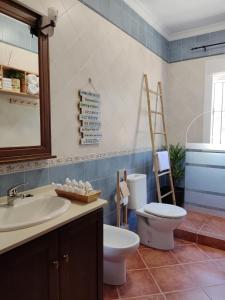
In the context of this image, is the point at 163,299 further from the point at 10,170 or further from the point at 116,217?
the point at 10,170

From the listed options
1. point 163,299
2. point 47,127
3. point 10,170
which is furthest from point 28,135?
point 163,299

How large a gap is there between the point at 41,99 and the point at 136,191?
1.39 m

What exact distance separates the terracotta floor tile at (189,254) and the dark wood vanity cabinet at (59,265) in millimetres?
1141

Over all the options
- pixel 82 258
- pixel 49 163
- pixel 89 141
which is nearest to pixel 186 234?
pixel 89 141

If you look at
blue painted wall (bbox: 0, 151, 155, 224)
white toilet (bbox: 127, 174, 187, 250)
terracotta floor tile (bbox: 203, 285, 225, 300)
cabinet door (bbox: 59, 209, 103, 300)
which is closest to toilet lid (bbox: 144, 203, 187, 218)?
white toilet (bbox: 127, 174, 187, 250)

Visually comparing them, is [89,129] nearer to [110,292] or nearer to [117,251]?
[117,251]

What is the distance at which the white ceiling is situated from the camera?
2.64 m

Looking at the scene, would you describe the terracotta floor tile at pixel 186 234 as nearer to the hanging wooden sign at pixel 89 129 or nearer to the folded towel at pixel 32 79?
the hanging wooden sign at pixel 89 129

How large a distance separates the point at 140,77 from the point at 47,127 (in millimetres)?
1612

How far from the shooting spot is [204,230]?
270 cm

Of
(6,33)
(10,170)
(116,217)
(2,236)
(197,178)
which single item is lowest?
(116,217)

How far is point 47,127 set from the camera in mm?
1653

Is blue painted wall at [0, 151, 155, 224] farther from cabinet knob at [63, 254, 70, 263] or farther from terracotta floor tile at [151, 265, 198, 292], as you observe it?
terracotta floor tile at [151, 265, 198, 292]

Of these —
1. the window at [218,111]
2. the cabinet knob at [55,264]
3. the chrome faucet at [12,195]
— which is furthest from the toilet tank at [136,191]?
the window at [218,111]
